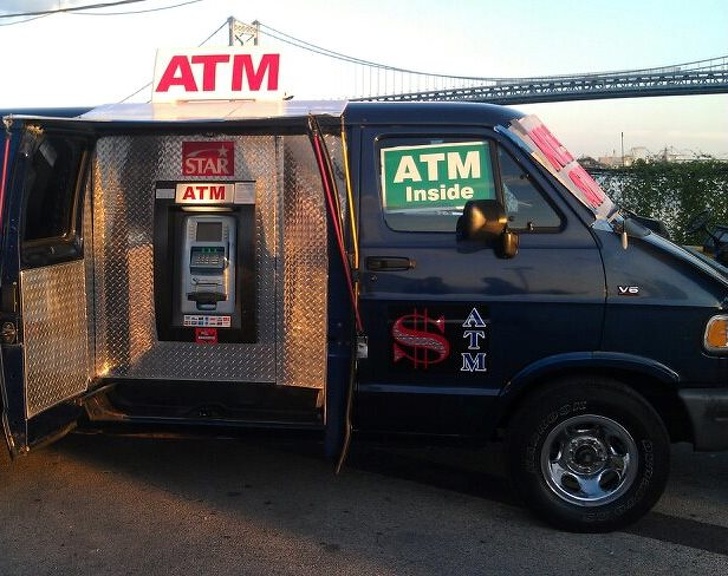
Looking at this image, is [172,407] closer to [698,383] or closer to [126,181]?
[126,181]

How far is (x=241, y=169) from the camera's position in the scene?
4.40 m

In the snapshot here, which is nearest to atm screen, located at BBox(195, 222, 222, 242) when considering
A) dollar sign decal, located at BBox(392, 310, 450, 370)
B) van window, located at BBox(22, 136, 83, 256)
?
van window, located at BBox(22, 136, 83, 256)

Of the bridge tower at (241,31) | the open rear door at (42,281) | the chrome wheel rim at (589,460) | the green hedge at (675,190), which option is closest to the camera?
the chrome wheel rim at (589,460)

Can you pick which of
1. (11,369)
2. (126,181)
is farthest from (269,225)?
(11,369)

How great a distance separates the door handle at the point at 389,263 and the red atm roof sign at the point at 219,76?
1.15m

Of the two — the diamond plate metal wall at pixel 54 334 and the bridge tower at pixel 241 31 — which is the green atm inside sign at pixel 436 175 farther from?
the bridge tower at pixel 241 31

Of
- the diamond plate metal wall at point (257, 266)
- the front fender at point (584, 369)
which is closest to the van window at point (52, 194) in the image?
the diamond plate metal wall at point (257, 266)

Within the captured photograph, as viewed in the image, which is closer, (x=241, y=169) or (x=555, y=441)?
(x=555, y=441)

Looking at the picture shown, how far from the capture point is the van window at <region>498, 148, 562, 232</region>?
388cm

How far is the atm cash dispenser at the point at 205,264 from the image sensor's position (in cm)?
438

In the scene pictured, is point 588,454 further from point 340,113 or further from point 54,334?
point 54,334

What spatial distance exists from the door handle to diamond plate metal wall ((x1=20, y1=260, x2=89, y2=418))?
1.80 m

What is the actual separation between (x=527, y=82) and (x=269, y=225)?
4842cm

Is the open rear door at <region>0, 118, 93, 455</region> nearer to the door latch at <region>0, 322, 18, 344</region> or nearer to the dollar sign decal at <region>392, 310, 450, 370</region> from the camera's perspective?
the door latch at <region>0, 322, 18, 344</region>
